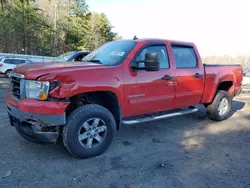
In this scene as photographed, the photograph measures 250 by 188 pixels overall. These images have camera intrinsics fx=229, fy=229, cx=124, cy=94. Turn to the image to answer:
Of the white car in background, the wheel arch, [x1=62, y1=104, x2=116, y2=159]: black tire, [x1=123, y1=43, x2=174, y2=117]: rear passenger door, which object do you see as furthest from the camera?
the white car in background

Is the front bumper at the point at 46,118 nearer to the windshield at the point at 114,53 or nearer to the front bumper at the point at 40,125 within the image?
the front bumper at the point at 40,125

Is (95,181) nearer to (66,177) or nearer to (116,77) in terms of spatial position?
(66,177)

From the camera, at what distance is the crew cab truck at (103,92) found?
127 inches

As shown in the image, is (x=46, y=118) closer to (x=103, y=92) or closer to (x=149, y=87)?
(x=103, y=92)

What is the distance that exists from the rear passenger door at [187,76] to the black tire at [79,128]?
5.65ft

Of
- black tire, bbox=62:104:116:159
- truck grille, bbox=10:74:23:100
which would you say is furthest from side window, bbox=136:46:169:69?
truck grille, bbox=10:74:23:100

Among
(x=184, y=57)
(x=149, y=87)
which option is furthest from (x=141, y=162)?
(x=184, y=57)

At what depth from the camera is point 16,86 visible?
3.58 m

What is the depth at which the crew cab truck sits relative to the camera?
322 centimetres

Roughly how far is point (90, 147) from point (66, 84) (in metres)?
1.09

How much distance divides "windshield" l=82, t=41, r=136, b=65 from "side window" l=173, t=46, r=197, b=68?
109 centimetres

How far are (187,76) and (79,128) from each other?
2.62m

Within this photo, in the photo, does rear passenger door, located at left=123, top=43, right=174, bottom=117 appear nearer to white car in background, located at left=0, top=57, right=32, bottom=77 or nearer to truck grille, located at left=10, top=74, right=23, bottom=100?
truck grille, located at left=10, top=74, right=23, bottom=100

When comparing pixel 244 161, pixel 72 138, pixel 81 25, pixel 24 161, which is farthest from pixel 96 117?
pixel 81 25
